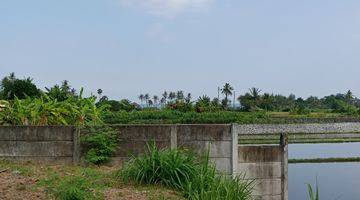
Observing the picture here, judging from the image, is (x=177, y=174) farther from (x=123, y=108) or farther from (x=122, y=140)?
(x=123, y=108)

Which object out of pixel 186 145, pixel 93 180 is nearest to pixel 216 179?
pixel 93 180

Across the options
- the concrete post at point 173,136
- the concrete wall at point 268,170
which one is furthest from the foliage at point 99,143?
the concrete wall at point 268,170

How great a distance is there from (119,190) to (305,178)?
14.1m

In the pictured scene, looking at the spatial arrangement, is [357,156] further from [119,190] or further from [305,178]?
[119,190]

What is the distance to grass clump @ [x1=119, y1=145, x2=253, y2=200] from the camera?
6.66m

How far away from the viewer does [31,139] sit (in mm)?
9047

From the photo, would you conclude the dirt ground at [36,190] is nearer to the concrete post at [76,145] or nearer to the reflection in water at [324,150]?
the concrete post at [76,145]

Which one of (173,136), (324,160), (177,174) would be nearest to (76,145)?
(173,136)

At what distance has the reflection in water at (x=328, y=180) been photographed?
1678 cm

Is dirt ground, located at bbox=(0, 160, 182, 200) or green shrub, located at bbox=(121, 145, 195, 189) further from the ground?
green shrub, located at bbox=(121, 145, 195, 189)

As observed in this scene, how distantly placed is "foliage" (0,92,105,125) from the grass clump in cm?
302

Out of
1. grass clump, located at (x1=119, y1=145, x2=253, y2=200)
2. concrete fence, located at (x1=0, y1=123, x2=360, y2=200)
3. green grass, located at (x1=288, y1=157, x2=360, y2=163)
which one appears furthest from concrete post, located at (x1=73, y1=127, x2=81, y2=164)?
green grass, located at (x1=288, y1=157, x2=360, y2=163)

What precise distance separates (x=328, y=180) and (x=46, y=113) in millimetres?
12999

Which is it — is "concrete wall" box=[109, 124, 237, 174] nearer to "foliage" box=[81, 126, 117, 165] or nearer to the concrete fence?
the concrete fence
